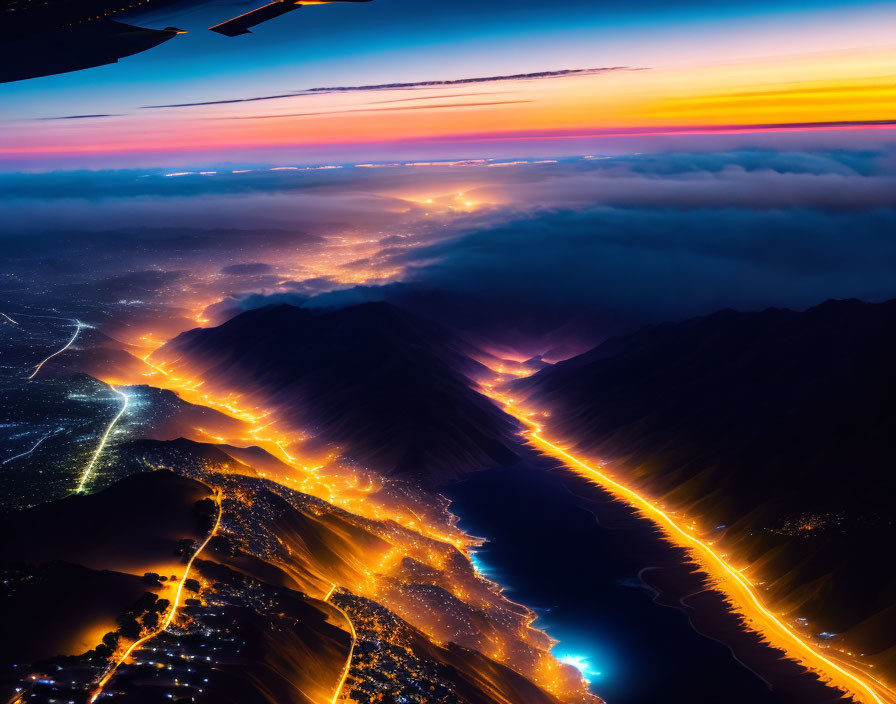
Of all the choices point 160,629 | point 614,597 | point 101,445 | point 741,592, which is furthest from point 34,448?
point 741,592

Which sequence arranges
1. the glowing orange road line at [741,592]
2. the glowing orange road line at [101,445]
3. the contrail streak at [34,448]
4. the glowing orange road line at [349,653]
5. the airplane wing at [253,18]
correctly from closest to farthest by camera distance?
1. the airplane wing at [253,18]
2. the glowing orange road line at [349,653]
3. the glowing orange road line at [741,592]
4. the glowing orange road line at [101,445]
5. the contrail streak at [34,448]

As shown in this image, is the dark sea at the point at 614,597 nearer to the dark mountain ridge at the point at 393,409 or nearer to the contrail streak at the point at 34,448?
the dark mountain ridge at the point at 393,409

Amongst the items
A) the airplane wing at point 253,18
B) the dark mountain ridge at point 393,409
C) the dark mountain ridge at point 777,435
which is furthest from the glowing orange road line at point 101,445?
the airplane wing at point 253,18

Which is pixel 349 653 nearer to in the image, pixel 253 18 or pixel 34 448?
pixel 253 18

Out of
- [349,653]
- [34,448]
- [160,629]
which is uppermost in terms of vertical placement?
[160,629]

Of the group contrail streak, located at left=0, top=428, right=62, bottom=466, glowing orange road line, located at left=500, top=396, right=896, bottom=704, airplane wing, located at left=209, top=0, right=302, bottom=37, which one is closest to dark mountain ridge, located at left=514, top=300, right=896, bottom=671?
glowing orange road line, located at left=500, top=396, right=896, bottom=704

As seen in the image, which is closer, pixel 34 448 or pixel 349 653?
pixel 349 653

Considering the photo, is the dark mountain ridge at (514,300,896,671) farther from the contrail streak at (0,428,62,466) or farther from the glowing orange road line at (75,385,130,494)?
the contrail streak at (0,428,62,466)

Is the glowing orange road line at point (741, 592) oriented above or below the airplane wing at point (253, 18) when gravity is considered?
below
